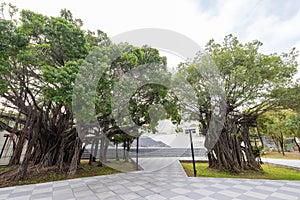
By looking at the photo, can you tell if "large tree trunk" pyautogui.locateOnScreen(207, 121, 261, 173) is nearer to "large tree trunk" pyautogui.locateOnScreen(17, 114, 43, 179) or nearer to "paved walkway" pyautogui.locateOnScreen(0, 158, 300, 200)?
"paved walkway" pyautogui.locateOnScreen(0, 158, 300, 200)

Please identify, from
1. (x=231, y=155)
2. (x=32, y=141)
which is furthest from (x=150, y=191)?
(x=231, y=155)

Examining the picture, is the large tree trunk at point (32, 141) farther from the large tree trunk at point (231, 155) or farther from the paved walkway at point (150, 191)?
the large tree trunk at point (231, 155)

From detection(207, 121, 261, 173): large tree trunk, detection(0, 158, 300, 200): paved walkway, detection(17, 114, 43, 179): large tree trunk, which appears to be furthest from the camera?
detection(207, 121, 261, 173): large tree trunk

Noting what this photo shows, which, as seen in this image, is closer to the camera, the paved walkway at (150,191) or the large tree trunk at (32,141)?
the paved walkway at (150,191)

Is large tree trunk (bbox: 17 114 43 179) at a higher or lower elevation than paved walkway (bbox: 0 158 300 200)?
higher

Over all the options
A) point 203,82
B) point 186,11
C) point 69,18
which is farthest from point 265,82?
point 69,18

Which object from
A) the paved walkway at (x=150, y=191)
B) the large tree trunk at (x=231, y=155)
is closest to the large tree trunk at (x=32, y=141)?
the paved walkway at (x=150, y=191)

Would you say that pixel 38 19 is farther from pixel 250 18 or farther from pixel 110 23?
pixel 250 18

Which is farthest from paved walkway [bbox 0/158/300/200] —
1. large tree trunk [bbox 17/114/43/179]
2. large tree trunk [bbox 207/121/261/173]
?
large tree trunk [bbox 207/121/261/173]

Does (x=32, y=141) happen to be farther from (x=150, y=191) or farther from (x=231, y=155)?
(x=231, y=155)

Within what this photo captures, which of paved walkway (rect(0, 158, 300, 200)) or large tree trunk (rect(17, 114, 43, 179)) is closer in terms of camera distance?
paved walkway (rect(0, 158, 300, 200))

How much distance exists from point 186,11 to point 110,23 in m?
2.77

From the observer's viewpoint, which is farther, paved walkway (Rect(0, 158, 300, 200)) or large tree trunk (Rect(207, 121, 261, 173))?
large tree trunk (Rect(207, 121, 261, 173))

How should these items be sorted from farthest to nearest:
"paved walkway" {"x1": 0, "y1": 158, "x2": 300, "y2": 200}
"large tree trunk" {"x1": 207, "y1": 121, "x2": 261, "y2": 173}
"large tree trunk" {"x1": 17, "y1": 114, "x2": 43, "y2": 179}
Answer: "large tree trunk" {"x1": 207, "y1": 121, "x2": 261, "y2": 173} → "large tree trunk" {"x1": 17, "y1": 114, "x2": 43, "y2": 179} → "paved walkway" {"x1": 0, "y1": 158, "x2": 300, "y2": 200}
